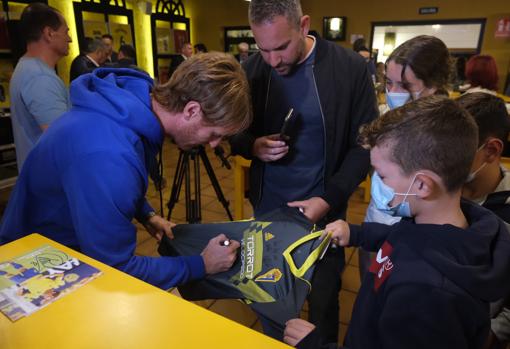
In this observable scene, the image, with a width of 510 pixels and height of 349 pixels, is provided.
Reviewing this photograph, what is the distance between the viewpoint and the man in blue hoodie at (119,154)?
0.84 meters

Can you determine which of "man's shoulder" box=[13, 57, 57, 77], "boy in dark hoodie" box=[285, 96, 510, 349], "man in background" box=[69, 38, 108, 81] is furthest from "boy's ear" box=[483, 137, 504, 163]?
"man in background" box=[69, 38, 108, 81]

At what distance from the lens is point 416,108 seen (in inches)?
32.0

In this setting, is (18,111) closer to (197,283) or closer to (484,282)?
(197,283)

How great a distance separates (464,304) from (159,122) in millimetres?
862

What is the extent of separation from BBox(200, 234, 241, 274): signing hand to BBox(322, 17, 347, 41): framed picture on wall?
24.8 feet

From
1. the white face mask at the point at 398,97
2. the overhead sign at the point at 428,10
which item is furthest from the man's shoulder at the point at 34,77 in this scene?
the overhead sign at the point at 428,10

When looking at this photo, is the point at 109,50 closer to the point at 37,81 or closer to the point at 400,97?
the point at 37,81

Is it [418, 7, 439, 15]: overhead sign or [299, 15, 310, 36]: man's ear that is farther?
[418, 7, 439, 15]: overhead sign

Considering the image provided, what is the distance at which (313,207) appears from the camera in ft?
4.34

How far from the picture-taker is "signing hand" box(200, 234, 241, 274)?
1092 millimetres

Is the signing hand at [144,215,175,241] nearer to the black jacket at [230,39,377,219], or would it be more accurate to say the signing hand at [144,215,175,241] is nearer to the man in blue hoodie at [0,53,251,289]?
the man in blue hoodie at [0,53,251,289]

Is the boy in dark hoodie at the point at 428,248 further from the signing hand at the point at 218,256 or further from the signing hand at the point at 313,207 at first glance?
the signing hand at the point at 313,207

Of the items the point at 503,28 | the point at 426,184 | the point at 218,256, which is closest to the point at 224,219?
the point at 218,256

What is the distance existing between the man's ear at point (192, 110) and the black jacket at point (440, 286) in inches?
25.1
